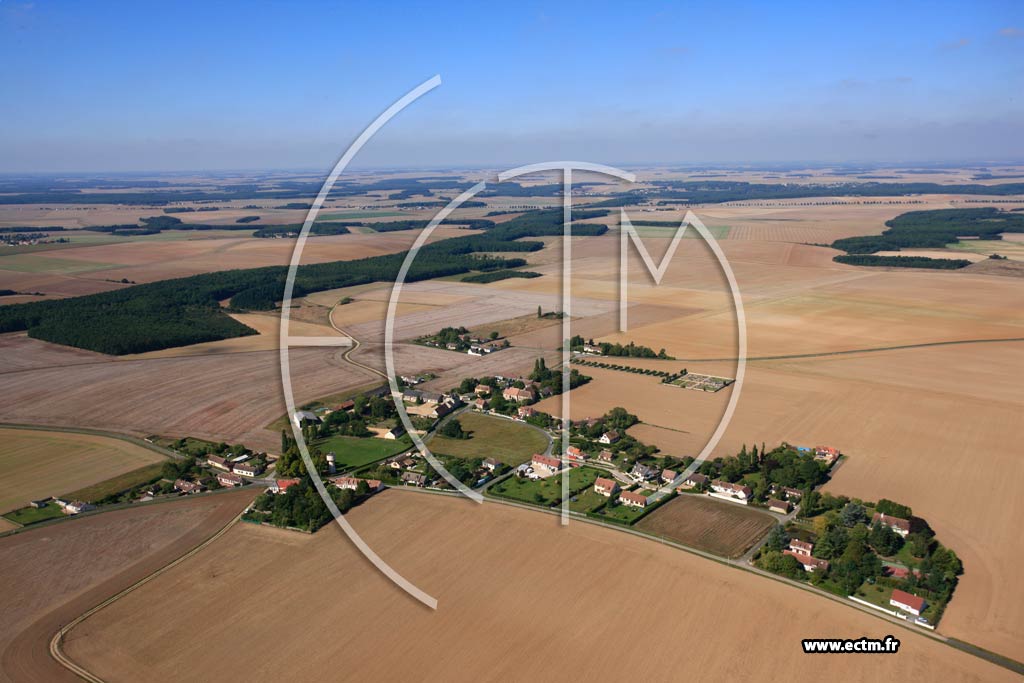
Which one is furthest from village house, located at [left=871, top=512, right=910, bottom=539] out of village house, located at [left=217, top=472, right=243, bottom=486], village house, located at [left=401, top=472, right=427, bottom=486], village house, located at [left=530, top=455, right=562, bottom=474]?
village house, located at [left=217, top=472, right=243, bottom=486]

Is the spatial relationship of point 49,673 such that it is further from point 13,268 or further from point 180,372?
point 13,268

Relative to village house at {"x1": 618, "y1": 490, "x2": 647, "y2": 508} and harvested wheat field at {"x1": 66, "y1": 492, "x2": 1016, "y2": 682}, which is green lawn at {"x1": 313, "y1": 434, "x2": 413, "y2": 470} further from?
village house at {"x1": 618, "y1": 490, "x2": 647, "y2": 508}

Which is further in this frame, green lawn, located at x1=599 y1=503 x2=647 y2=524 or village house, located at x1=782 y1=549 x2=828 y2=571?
green lawn, located at x1=599 y1=503 x2=647 y2=524

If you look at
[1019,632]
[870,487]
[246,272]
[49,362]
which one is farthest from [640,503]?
[246,272]

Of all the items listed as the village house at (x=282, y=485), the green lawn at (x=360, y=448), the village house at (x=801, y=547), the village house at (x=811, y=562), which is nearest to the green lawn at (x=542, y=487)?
the green lawn at (x=360, y=448)

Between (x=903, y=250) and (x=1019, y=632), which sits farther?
(x=903, y=250)

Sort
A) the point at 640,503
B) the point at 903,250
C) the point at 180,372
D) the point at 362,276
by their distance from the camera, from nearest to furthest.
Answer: the point at 640,503 < the point at 180,372 < the point at 362,276 < the point at 903,250

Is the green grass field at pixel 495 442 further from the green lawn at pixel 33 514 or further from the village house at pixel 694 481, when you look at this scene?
the green lawn at pixel 33 514
